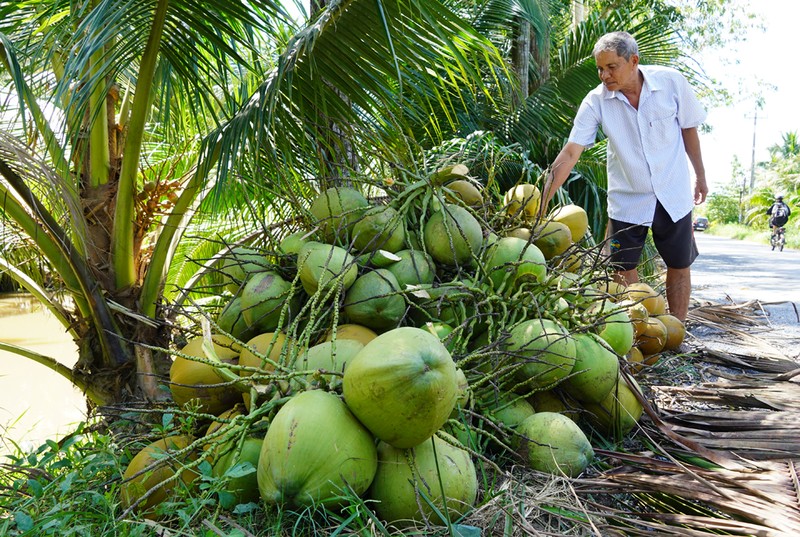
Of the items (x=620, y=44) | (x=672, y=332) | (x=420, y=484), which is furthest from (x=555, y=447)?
(x=620, y=44)

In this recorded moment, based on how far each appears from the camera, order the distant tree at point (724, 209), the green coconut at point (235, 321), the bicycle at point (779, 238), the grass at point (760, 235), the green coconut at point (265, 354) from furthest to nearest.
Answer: the distant tree at point (724, 209)
the grass at point (760, 235)
the bicycle at point (779, 238)
the green coconut at point (235, 321)
the green coconut at point (265, 354)

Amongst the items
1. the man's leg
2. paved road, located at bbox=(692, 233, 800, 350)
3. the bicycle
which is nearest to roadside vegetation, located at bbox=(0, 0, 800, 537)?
the man's leg

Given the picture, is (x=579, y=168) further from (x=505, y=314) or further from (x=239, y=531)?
(x=239, y=531)

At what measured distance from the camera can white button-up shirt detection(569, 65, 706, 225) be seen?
9.77ft

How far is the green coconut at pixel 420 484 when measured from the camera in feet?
3.87

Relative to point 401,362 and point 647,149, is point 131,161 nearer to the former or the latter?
point 401,362

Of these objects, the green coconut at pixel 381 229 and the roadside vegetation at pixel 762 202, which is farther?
the roadside vegetation at pixel 762 202

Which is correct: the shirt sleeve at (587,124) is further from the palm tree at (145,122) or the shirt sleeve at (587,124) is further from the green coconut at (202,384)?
the green coconut at (202,384)

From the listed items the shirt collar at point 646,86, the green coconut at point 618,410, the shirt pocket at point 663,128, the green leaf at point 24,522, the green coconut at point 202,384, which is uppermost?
the shirt collar at point 646,86

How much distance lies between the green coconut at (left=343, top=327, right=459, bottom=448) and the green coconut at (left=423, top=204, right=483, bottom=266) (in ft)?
2.31

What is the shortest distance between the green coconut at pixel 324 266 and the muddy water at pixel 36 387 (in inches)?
107

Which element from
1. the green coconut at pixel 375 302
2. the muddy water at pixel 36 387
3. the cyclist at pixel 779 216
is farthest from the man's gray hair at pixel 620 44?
the cyclist at pixel 779 216

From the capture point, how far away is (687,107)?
298 cm

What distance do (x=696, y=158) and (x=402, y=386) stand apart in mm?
2639
